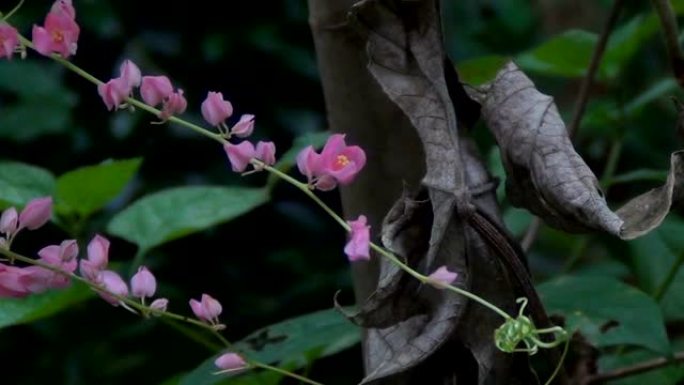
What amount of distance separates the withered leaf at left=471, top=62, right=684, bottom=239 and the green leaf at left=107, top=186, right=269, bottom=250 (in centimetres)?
29

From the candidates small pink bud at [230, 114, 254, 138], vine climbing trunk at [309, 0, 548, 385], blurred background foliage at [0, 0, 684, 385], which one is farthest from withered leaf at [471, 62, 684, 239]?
blurred background foliage at [0, 0, 684, 385]

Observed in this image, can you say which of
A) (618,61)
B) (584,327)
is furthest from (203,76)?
(584,327)

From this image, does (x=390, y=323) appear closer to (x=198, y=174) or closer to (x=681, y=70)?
(x=681, y=70)

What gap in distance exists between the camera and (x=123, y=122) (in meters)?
1.77

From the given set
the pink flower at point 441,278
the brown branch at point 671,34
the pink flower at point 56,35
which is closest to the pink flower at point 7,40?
the pink flower at point 56,35

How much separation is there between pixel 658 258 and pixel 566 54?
186mm

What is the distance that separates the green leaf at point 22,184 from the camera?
0.91 meters

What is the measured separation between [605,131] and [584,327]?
2.06ft

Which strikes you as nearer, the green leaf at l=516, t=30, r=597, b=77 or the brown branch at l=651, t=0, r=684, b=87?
the brown branch at l=651, t=0, r=684, b=87

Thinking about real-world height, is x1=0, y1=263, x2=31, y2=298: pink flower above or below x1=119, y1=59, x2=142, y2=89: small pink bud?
below

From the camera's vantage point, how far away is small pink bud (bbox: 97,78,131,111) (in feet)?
2.09

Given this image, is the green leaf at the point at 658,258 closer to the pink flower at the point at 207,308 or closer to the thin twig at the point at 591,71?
the thin twig at the point at 591,71

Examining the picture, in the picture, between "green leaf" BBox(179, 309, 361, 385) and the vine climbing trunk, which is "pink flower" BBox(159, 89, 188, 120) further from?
"green leaf" BBox(179, 309, 361, 385)

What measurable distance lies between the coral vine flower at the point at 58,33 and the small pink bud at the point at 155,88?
4 centimetres
